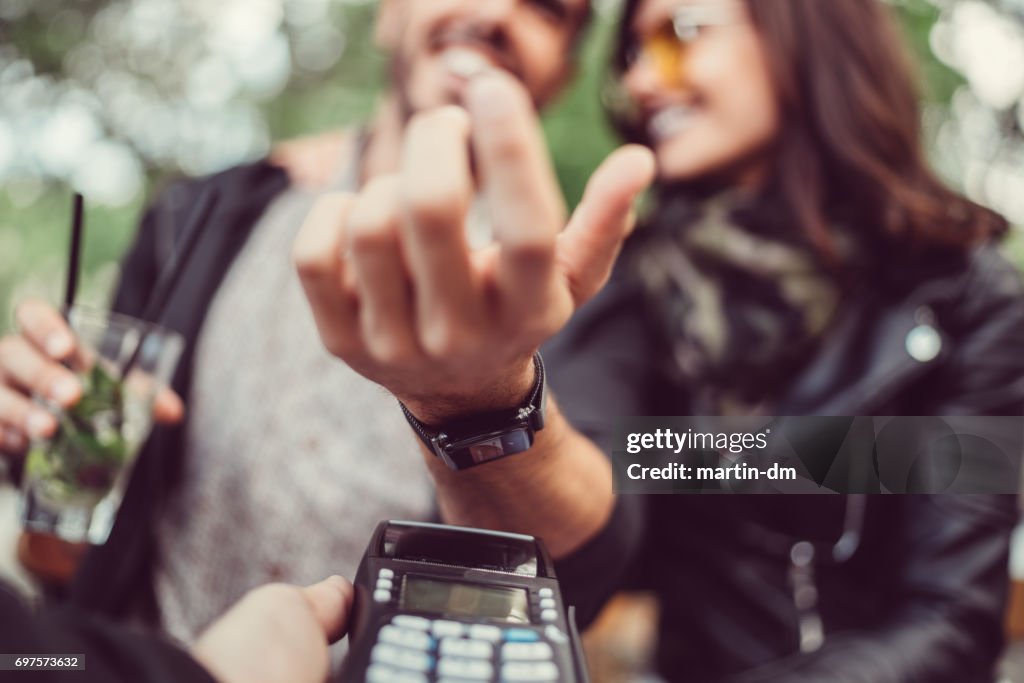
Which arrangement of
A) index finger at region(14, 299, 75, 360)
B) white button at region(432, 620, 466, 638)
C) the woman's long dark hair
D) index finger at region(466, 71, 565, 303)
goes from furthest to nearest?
the woman's long dark hair
index finger at region(14, 299, 75, 360)
white button at region(432, 620, 466, 638)
index finger at region(466, 71, 565, 303)

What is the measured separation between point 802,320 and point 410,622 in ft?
2.49

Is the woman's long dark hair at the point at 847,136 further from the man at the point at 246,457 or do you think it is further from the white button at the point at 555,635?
the white button at the point at 555,635

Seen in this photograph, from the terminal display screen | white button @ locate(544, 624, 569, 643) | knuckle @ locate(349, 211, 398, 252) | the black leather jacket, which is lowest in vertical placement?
the black leather jacket

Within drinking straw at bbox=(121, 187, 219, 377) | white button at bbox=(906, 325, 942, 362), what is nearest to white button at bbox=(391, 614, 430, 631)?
drinking straw at bbox=(121, 187, 219, 377)

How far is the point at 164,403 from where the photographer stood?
723 millimetres

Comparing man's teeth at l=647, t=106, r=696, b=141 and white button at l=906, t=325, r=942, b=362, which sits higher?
man's teeth at l=647, t=106, r=696, b=141

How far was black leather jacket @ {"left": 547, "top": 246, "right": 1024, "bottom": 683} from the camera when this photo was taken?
0.79 meters

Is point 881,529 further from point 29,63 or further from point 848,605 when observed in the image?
point 29,63

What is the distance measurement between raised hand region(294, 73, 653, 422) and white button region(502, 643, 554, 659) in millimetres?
119

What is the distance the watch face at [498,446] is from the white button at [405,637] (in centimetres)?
8

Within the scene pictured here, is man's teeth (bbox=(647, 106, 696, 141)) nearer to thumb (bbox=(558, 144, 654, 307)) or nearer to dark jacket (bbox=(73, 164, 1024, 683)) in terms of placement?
dark jacket (bbox=(73, 164, 1024, 683))

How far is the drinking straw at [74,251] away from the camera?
0.62m

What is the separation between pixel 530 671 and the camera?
32 centimetres

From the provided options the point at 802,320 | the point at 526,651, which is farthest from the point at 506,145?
the point at 802,320
